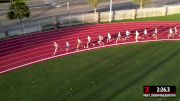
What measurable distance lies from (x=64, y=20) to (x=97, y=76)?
14421 millimetres

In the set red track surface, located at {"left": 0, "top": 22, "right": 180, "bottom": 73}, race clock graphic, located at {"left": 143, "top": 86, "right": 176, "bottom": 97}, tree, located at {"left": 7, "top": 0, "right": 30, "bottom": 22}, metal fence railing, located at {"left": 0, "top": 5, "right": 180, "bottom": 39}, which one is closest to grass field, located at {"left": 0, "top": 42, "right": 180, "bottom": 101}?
race clock graphic, located at {"left": 143, "top": 86, "right": 176, "bottom": 97}

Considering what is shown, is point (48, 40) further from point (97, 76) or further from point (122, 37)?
point (97, 76)

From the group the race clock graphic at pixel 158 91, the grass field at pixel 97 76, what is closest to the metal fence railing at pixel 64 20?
the grass field at pixel 97 76

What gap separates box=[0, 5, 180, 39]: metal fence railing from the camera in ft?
113

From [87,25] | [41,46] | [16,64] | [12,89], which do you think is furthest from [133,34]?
[12,89]

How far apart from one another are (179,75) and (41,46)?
40.6 ft

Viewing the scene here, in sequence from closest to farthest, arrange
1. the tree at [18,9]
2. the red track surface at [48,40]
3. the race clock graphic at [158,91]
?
1. the race clock graphic at [158,91]
2. the red track surface at [48,40]
3. the tree at [18,9]

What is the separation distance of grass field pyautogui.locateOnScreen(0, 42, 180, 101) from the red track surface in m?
1.45

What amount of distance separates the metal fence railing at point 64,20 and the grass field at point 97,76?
8575 mm

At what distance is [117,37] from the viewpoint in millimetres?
32000

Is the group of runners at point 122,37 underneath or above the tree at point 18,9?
underneath

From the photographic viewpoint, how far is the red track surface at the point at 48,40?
2708 cm

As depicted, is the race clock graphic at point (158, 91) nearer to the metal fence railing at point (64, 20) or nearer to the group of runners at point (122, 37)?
the group of runners at point (122, 37)

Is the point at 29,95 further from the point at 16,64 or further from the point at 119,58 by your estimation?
the point at 119,58
